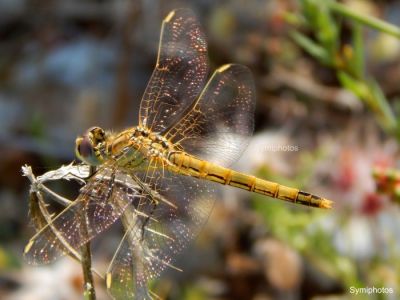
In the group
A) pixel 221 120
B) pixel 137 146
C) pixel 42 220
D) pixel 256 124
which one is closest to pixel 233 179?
pixel 221 120

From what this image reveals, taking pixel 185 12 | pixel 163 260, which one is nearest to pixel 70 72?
pixel 185 12

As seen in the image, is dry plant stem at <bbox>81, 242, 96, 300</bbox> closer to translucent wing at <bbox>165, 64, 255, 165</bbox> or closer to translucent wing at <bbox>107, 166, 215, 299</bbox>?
translucent wing at <bbox>107, 166, 215, 299</bbox>

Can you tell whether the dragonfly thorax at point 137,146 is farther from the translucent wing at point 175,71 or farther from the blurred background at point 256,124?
the blurred background at point 256,124

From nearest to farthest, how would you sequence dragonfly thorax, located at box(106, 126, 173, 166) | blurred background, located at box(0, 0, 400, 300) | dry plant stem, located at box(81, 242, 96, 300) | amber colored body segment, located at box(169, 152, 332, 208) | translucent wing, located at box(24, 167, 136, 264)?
1. dry plant stem, located at box(81, 242, 96, 300)
2. translucent wing, located at box(24, 167, 136, 264)
3. dragonfly thorax, located at box(106, 126, 173, 166)
4. amber colored body segment, located at box(169, 152, 332, 208)
5. blurred background, located at box(0, 0, 400, 300)

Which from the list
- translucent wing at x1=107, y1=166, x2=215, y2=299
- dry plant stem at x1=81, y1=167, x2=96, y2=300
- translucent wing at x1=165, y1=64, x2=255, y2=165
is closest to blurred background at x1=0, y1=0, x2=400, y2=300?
translucent wing at x1=165, y1=64, x2=255, y2=165

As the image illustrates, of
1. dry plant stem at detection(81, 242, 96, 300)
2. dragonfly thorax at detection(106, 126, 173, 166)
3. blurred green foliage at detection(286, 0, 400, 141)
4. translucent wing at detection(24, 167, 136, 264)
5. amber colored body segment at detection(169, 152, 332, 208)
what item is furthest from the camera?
blurred green foliage at detection(286, 0, 400, 141)

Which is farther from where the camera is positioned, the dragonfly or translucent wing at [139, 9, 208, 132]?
translucent wing at [139, 9, 208, 132]
